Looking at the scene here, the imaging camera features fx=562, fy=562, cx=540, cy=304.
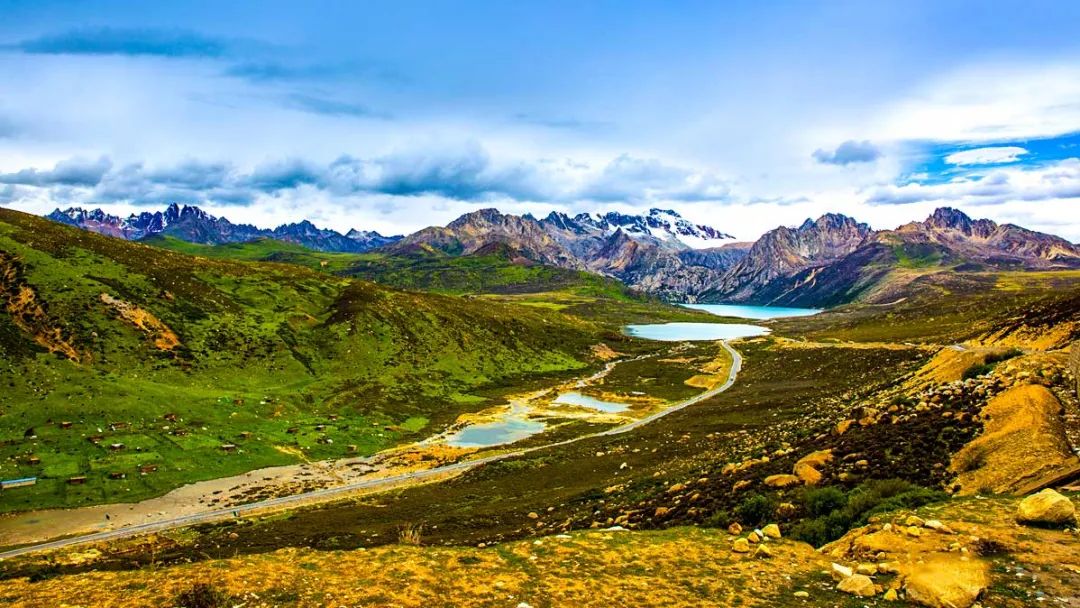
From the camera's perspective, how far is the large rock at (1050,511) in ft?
58.5

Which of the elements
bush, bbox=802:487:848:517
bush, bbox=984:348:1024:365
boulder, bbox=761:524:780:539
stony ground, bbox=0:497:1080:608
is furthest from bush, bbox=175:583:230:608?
bush, bbox=984:348:1024:365

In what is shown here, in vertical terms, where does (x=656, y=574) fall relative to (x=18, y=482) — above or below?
above

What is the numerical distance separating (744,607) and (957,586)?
5397 millimetres

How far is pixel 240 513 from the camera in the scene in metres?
59.2

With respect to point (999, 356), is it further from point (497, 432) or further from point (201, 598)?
point (497, 432)

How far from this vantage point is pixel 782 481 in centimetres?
2977

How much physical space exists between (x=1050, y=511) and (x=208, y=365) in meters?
129

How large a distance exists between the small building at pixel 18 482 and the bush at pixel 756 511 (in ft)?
244

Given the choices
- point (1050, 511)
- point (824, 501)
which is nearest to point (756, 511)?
point (824, 501)

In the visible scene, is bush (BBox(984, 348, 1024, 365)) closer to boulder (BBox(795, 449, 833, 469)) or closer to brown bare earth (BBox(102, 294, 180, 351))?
boulder (BBox(795, 449, 833, 469))

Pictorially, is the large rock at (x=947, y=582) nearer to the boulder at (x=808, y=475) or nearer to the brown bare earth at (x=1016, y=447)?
the brown bare earth at (x=1016, y=447)

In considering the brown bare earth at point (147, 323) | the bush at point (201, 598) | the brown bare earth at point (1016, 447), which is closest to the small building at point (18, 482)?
the brown bare earth at point (147, 323)

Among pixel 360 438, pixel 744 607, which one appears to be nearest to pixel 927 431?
pixel 744 607

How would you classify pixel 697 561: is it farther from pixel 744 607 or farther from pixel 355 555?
pixel 355 555
